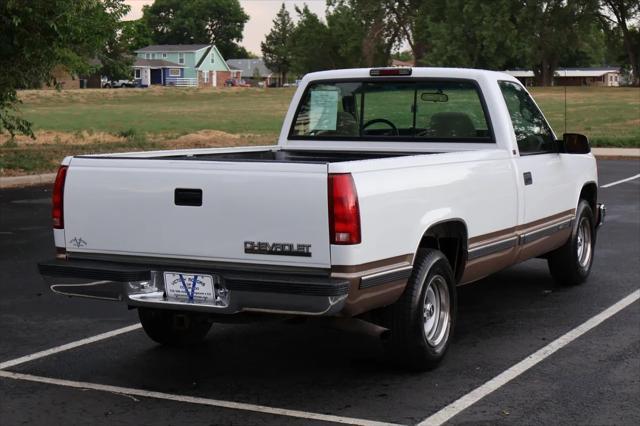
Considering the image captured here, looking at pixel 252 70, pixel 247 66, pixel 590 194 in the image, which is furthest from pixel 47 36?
pixel 247 66

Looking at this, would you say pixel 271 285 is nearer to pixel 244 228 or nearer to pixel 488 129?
pixel 244 228

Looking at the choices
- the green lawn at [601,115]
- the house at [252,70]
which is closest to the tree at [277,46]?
the house at [252,70]

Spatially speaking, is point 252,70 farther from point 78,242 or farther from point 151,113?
point 78,242

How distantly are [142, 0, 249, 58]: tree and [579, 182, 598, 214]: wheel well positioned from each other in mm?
157009

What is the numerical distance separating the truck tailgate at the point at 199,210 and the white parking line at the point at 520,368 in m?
1.02

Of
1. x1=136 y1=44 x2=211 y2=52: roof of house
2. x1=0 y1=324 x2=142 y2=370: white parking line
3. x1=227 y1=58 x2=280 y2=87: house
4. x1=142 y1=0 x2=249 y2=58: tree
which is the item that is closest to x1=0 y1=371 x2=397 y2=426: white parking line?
x1=0 y1=324 x2=142 y2=370: white parking line

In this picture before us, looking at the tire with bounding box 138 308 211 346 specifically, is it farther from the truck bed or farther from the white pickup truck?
the truck bed

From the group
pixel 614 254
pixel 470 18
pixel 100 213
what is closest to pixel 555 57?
pixel 470 18

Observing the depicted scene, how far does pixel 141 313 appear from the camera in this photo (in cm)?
705

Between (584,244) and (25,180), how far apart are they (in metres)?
12.4

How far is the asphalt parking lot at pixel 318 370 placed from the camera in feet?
18.6

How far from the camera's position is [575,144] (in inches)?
335

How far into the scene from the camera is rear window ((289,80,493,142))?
26.4 ft

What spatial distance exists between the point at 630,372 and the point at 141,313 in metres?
3.18
